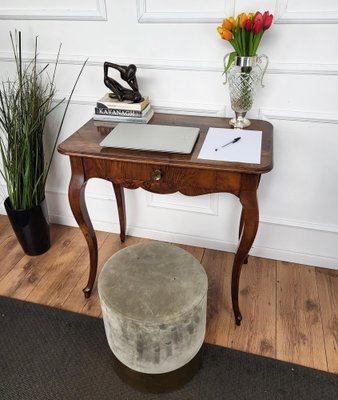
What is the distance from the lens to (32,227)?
1.81m

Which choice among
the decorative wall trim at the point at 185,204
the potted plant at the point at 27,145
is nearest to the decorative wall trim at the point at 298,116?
the decorative wall trim at the point at 185,204

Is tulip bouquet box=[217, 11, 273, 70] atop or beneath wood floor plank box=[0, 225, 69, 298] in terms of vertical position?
atop

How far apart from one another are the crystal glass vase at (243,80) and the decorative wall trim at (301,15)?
0.49 ft

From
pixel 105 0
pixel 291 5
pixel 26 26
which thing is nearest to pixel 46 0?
pixel 26 26

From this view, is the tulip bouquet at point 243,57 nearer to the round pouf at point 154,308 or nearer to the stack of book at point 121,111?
the stack of book at point 121,111

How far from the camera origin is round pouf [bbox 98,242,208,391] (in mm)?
1095

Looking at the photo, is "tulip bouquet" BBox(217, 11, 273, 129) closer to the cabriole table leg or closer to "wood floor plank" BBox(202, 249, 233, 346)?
the cabriole table leg

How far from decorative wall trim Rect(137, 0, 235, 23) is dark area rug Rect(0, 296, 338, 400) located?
1.31 meters

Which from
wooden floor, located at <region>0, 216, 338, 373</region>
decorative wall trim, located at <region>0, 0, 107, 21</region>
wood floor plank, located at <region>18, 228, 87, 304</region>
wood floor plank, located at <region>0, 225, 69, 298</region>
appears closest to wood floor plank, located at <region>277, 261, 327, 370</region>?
wooden floor, located at <region>0, 216, 338, 373</region>

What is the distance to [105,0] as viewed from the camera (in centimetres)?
148

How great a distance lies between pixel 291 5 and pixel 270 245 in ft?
3.62

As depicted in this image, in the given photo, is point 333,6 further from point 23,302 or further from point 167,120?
point 23,302

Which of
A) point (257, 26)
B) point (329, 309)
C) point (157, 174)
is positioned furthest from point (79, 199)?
point (329, 309)

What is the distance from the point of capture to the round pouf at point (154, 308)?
43.1 inches
